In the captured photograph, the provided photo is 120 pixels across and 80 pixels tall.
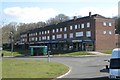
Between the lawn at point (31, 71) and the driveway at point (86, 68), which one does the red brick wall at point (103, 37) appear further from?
the lawn at point (31, 71)

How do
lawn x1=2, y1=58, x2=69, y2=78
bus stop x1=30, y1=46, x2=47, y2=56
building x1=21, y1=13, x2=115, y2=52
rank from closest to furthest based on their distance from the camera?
lawn x1=2, y1=58, x2=69, y2=78 < bus stop x1=30, y1=46, x2=47, y2=56 < building x1=21, y1=13, x2=115, y2=52

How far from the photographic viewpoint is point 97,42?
76.1 metres

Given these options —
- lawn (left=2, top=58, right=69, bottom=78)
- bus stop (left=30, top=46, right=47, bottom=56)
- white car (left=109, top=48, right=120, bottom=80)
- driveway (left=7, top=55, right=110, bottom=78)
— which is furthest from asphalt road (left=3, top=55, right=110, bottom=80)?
bus stop (left=30, top=46, right=47, bottom=56)

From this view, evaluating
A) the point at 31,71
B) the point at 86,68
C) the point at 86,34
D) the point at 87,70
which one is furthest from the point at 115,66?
the point at 86,34

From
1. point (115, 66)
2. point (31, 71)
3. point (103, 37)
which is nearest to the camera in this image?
point (115, 66)

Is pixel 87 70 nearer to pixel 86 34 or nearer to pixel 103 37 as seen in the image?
pixel 103 37

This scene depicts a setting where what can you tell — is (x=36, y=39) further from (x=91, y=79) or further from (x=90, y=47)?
(x=91, y=79)

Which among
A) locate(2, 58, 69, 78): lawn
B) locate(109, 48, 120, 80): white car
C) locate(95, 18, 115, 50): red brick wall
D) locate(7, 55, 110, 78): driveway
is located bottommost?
locate(7, 55, 110, 78): driveway

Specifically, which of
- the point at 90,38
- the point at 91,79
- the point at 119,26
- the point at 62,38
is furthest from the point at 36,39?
the point at 91,79

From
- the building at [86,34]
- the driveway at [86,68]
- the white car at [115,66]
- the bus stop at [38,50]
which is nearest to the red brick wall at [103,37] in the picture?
the building at [86,34]

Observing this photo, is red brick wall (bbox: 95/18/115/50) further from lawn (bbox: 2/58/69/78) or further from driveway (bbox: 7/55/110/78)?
lawn (bbox: 2/58/69/78)

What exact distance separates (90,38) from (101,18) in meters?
6.53

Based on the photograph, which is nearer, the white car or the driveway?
the white car

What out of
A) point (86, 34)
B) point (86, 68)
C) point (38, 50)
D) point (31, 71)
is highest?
point (86, 34)
